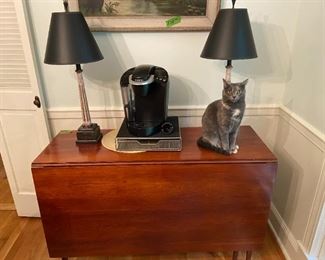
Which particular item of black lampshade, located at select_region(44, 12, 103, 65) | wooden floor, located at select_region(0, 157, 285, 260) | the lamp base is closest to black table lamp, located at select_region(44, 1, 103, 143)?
black lampshade, located at select_region(44, 12, 103, 65)

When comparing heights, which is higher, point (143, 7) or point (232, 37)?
point (143, 7)

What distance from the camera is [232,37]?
1191 mm

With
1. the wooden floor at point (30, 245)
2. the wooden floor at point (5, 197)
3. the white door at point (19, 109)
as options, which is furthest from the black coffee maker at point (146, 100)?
the wooden floor at point (5, 197)

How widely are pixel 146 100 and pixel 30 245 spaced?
1285 mm

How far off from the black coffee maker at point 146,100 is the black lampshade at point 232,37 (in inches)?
12.2

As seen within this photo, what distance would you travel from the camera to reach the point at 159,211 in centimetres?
134

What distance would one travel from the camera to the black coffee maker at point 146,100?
133 centimetres

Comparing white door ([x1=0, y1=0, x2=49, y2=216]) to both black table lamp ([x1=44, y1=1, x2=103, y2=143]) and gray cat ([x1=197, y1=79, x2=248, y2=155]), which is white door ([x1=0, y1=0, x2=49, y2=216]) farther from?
gray cat ([x1=197, y1=79, x2=248, y2=155])

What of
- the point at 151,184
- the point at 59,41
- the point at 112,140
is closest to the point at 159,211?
the point at 151,184

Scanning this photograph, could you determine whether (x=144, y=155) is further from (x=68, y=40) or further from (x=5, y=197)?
(x=5, y=197)

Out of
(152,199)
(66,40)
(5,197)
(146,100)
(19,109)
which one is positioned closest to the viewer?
(66,40)

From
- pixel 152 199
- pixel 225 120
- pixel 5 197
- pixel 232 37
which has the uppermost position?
pixel 232 37

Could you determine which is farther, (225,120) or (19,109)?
(19,109)

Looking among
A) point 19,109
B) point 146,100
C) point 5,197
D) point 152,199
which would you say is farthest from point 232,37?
point 5,197
